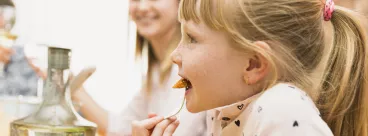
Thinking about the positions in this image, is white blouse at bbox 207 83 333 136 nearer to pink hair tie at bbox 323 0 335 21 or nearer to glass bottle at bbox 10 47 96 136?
pink hair tie at bbox 323 0 335 21

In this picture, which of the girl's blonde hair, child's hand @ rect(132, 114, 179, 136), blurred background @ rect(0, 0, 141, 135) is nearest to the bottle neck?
child's hand @ rect(132, 114, 179, 136)

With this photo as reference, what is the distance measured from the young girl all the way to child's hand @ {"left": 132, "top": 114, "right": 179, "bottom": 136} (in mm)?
16

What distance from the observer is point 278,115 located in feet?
2.16

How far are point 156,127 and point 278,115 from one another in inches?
10.2

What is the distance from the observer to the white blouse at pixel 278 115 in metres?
0.65

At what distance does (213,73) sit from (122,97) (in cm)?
246

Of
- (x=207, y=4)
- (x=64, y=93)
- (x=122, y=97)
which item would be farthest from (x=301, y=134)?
(x=122, y=97)

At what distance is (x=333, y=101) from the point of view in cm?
80

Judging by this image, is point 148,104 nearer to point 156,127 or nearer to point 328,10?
point 156,127

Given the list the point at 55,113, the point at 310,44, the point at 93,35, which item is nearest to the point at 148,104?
the point at 55,113

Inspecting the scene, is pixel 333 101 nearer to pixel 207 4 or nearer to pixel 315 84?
pixel 315 84

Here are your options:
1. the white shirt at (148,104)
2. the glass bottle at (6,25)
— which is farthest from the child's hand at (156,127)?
the glass bottle at (6,25)

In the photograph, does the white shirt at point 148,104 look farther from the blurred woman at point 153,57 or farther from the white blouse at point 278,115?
the white blouse at point 278,115

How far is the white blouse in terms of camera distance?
65 cm
